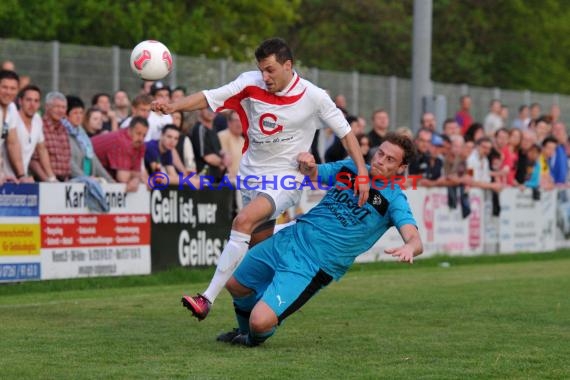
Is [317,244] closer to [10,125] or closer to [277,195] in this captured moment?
[277,195]

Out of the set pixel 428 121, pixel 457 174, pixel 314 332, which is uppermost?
pixel 428 121

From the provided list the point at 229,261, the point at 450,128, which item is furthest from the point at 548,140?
the point at 229,261

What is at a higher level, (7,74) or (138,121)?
(7,74)

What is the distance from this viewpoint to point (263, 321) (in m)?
9.90

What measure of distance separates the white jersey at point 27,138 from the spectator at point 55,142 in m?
0.28

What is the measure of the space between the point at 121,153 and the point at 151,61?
6.18m

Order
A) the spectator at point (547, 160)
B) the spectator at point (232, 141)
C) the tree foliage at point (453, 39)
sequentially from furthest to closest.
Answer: the tree foliage at point (453, 39) → the spectator at point (547, 160) → the spectator at point (232, 141)

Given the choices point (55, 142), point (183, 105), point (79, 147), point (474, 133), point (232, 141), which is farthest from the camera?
point (474, 133)

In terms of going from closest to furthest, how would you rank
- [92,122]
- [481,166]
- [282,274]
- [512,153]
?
[282,274], [92,122], [481,166], [512,153]

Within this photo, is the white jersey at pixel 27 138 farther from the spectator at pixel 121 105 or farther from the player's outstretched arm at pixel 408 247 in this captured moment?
the player's outstretched arm at pixel 408 247

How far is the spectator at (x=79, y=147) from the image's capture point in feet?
54.0

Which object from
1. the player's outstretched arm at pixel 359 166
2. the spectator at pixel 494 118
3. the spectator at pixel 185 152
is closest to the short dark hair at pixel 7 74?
the spectator at pixel 185 152

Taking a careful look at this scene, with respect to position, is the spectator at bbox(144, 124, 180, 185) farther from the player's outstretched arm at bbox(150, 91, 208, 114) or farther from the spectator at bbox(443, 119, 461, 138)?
the spectator at bbox(443, 119, 461, 138)

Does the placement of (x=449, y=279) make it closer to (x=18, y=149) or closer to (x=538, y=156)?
(x=18, y=149)
